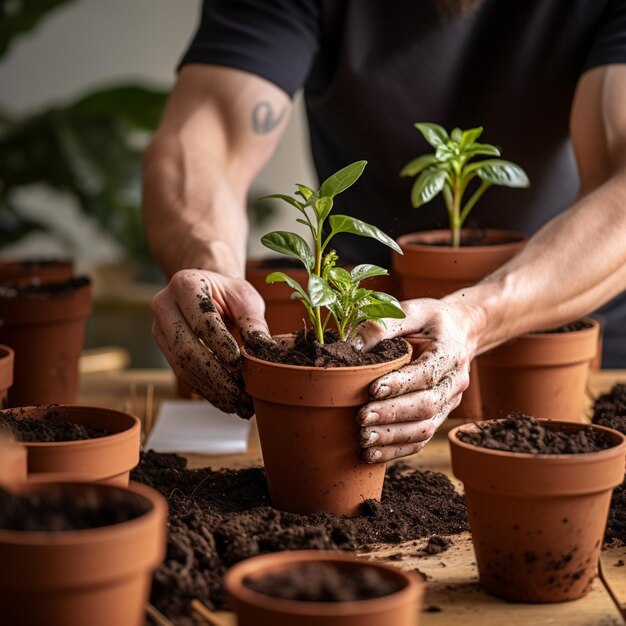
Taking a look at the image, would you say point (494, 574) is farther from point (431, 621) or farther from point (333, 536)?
point (333, 536)

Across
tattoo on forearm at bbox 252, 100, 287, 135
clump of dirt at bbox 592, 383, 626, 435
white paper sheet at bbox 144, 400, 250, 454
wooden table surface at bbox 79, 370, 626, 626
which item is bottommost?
white paper sheet at bbox 144, 400, 250, 454

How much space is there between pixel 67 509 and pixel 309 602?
0.80ft

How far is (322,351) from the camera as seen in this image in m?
1.44

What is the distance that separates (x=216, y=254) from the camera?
1944 mm

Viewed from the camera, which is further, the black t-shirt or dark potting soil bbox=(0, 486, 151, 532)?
the black t-shirt

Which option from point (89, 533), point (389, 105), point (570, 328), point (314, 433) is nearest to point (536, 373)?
point (570, 328)

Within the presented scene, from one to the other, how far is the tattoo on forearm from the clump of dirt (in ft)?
3.27

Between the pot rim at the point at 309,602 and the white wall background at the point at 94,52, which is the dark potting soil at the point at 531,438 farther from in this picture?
the white wall background at the point at 94,52

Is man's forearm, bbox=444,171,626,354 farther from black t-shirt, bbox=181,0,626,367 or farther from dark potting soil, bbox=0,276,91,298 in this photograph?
dark potting soil, bbox=0,276,91,298

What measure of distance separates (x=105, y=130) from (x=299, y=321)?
6.24ft

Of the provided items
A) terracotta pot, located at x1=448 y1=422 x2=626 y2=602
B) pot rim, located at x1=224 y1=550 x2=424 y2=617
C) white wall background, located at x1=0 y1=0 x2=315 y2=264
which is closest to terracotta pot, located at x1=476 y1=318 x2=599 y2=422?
terracotta pot, located at x1=448 y1=422 x2=626 y2=602

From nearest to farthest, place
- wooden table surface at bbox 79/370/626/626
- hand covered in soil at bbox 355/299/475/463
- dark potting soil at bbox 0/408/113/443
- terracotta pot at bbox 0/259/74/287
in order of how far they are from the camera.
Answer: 1. wooden table surface at bbox 79/370/626/626
2. dark potting soil at bbox 0/408/113/443
3. hand covered in soil at bbox 355/299/475/463
4. terracotta pot at bbox 0/259/74/287

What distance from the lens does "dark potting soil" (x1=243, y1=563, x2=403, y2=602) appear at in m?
0.93

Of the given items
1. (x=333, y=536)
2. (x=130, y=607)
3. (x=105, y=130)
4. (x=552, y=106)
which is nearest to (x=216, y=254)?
(x=333, y=536)
